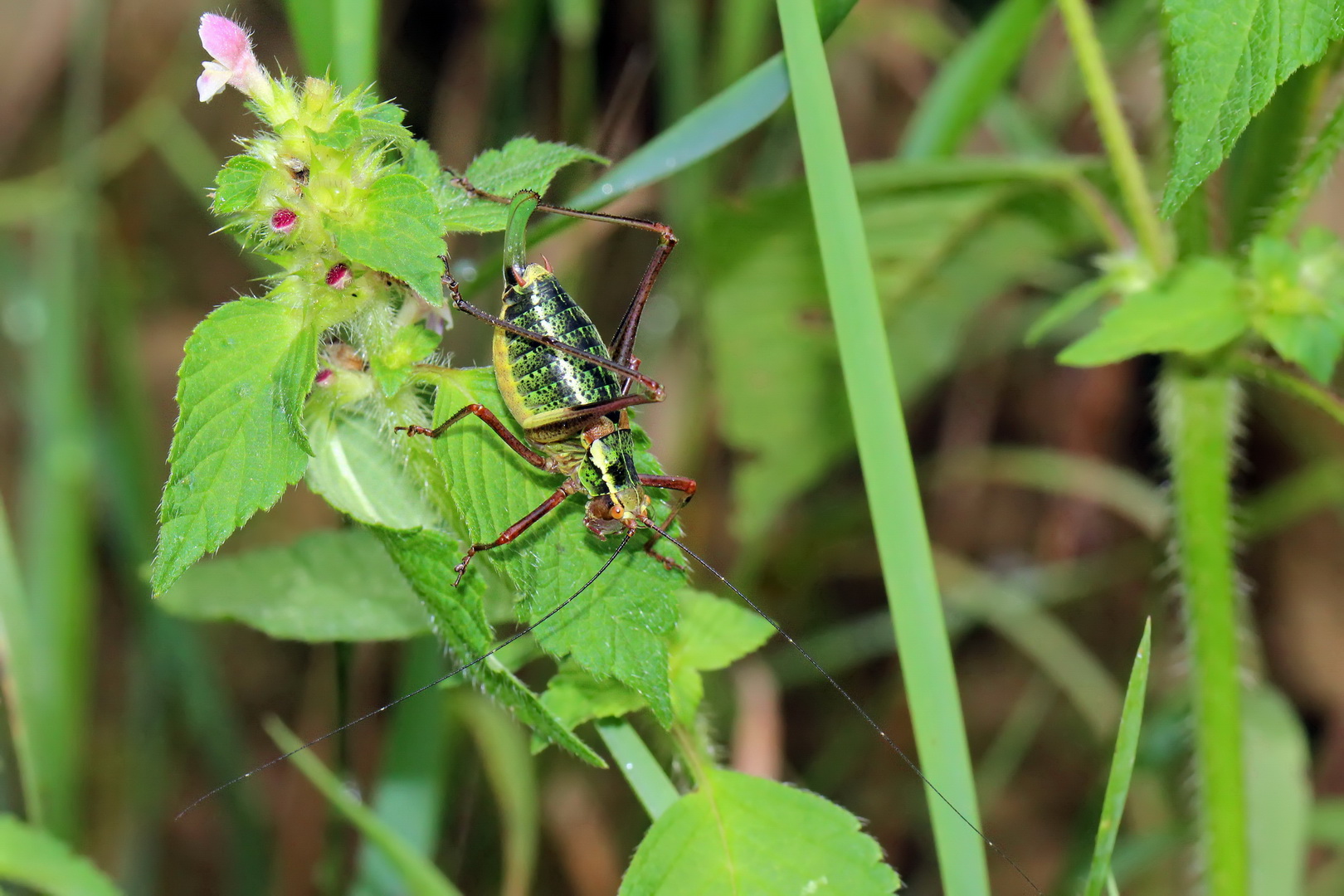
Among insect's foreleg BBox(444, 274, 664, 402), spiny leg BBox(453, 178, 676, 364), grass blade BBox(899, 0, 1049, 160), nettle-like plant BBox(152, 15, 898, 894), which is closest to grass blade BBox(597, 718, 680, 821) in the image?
nettle-like plant BBox(152, 15, 898, 894)

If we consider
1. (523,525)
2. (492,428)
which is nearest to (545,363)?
(492,428)

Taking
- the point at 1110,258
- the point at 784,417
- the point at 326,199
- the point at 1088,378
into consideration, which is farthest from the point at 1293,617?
the point at 326,199

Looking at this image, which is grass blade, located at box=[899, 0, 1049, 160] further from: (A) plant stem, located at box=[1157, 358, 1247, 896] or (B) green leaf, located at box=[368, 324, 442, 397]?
(B) green leaf, located at box=[368, 324, 442, 397]

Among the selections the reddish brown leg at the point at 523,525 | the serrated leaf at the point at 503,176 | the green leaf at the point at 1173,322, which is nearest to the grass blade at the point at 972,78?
the green leaf at the point at 1173,322

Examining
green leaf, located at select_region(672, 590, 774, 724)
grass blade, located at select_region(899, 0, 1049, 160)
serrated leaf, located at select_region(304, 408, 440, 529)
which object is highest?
grass blade, located at select_region(899, 0, 1049, 160)

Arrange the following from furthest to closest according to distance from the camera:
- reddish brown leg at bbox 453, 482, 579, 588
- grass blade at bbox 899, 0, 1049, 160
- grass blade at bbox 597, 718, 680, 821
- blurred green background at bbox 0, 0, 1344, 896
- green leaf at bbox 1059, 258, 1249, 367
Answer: blurred green background at bbox 0, 0, 1344, 896, grass blade at bbox 899, 0, 1049, 160, green leaf at bbox 1059, 258, 1249, 367, grass blade at bbox 597, 718, 680, 821, reddish brown leg at bbox 453, 482, 579, 588
